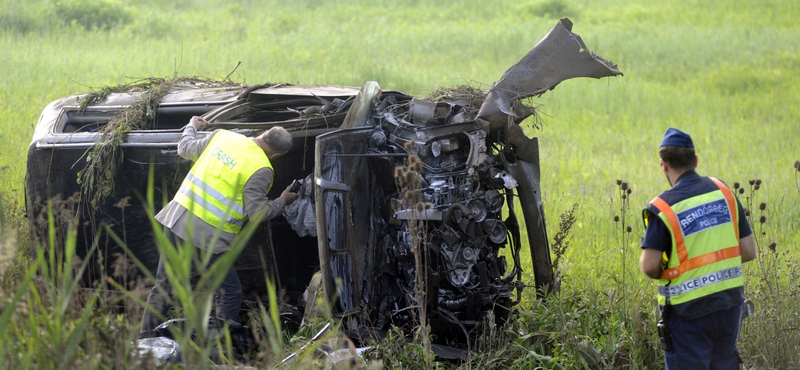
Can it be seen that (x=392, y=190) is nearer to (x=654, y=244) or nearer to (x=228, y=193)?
(x=228, y=193)

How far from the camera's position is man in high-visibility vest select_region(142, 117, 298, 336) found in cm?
541

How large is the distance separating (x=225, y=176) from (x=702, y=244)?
286 cm

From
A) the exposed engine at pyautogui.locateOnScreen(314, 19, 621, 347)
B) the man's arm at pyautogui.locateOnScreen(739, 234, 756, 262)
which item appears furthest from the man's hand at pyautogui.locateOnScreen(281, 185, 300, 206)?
the man's arm at pyautogui.locateOnScreen(739, 234, 756, 262)

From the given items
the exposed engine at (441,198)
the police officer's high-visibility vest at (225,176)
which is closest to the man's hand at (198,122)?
the police officer's high-visibility vest at (225,176)

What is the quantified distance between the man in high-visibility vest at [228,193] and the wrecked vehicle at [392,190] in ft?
0.77

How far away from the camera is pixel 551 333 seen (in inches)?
211

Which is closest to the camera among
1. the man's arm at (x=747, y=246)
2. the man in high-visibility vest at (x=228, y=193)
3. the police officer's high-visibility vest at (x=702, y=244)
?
the police officer's high-visibility vest at (x=702, y=244)

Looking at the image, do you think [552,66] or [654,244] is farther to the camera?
[552,66]

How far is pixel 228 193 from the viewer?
5449 millimetres

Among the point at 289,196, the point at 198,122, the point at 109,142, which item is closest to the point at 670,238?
the point at 289,196

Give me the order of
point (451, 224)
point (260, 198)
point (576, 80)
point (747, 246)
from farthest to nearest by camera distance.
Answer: point (576, 80) < point (260, 198) < point (451, 224) < point (747, 246)

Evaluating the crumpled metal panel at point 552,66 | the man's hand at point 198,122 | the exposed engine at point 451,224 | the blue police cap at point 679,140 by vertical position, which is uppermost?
the crumpled metal panel at point 552,66

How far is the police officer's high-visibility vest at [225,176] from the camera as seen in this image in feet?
17.8

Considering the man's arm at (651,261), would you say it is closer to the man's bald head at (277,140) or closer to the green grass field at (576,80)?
the green grass field at (576,80)
